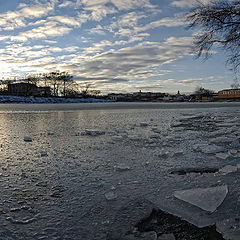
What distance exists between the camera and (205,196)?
4.94 feet

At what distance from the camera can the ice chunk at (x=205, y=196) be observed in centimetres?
141

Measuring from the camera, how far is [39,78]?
49.4 metres

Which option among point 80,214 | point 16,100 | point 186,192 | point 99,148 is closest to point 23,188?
point 80,214

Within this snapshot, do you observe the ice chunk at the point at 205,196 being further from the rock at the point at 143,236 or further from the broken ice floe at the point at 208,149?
the broken ice floe at the point at 208,149

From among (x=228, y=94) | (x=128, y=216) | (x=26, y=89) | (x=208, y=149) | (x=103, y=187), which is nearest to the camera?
(x=128, y=216)

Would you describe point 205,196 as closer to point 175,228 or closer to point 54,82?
point 175,228

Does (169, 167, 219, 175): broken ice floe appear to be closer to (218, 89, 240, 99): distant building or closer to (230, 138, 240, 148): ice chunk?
(230, 138, 240, 148): ice chunk

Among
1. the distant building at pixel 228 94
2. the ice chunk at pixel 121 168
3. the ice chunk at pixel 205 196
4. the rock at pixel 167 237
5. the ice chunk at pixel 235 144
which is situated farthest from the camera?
the distant building at pixel 228 94

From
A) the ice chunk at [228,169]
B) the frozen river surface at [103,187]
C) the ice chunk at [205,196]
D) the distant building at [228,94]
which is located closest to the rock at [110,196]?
the frozen river surface at [103,187]

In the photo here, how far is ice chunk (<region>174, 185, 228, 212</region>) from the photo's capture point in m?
1.41

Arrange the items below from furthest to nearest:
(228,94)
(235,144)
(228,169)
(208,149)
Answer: (228,94)
(235,144)
(208,149)
(228,169)

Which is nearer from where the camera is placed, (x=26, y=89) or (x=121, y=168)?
(x=121, y=168)

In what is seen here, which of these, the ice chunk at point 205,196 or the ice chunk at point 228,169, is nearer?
the ice chunk at point 205,196

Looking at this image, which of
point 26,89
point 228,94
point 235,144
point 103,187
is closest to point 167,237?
point 103,187
